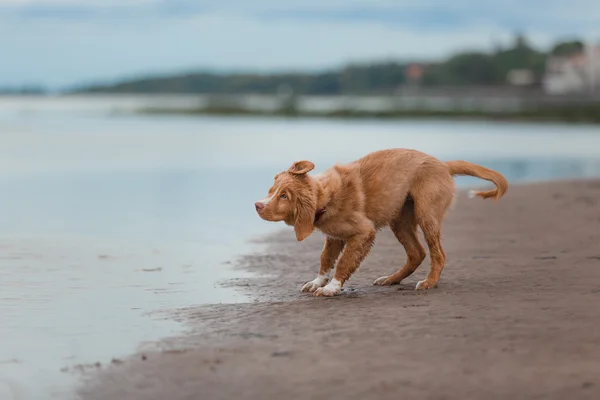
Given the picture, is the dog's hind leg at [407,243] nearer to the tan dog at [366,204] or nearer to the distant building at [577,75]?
the tan dog at [366,204]

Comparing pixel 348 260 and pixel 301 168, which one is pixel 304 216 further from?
pixel 348 260

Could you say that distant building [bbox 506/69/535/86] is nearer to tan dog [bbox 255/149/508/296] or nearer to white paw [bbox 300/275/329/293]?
tan dog [bbox 255/149/508/296]

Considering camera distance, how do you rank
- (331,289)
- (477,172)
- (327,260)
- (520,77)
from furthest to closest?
(520,77) → (477,172) → (327,260) → (331,289)

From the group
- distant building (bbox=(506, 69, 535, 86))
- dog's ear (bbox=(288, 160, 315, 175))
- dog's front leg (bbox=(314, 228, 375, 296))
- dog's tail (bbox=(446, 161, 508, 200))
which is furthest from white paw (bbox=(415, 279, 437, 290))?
distant building (bbox=(506, 69, 535, 86))

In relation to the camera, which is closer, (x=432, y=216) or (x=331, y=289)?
(x=331, y=289)

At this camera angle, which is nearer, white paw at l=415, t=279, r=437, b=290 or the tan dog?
the tan dog

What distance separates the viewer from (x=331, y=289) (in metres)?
8.55

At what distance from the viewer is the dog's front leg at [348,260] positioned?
8570 mm

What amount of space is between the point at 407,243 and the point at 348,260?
99 centimetres

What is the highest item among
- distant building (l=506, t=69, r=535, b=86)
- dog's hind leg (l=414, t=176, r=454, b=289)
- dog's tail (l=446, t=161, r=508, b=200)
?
dog's tail (l=446, t=161, r=508, b=200)

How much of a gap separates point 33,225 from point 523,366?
1133 centimetres

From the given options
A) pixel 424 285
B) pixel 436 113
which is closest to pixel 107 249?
pixel 424 285

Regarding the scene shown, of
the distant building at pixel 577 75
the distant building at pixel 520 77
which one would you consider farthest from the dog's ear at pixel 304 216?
the distant building at pixel 520 77

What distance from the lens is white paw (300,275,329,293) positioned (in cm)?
885
